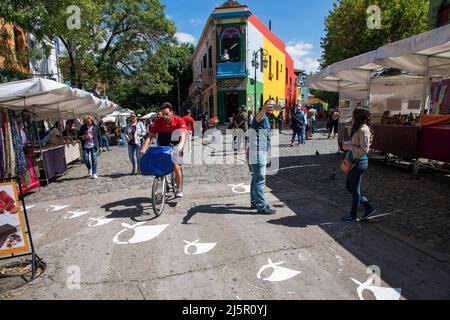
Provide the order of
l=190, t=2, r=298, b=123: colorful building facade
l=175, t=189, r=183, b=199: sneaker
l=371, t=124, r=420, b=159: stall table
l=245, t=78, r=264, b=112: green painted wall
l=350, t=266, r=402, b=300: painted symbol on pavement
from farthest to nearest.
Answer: l=245, t=78, r=264, b=112: green painted wall
l=190, t=2, r=298, b=123: colorful building facade
l=371, t=124, r=420, b=159: stall table
l=175, t=189, r=183, b=199: sneaker
l=350, t=266, r=402, b=300: painted symbol on pavement

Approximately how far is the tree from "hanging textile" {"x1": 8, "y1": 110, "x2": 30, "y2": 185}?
19.5 m

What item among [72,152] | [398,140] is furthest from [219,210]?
[72,152]

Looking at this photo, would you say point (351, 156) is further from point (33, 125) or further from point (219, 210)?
point (33, 125)

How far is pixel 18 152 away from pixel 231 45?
20632 millimetres

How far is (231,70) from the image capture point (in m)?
24.6

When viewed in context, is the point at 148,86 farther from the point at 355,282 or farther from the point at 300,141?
the point at 355,282

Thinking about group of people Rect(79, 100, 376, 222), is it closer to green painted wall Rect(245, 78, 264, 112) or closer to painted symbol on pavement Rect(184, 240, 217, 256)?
painted symbol on pavement Rect(184, 240, 217, 256)

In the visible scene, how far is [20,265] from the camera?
3.71 meters

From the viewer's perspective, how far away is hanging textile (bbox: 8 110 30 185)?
283 inches

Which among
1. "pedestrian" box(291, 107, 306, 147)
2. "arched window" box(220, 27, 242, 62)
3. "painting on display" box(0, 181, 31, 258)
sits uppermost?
"arched window" box(220, 27, 242, 62)

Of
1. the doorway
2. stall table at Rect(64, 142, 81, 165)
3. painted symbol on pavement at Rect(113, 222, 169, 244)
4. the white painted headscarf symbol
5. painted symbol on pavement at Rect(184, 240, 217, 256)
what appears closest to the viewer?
painted symbol on pavement at Rect(184, 240, 217, 256)

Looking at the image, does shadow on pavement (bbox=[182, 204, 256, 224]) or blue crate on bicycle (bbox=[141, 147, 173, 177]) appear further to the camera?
shadow on pavement (bbox=[182, 204, 256, 224])

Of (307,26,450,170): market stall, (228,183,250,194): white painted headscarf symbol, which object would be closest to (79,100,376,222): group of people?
(228,183,250,194): white painted headscarf symbol

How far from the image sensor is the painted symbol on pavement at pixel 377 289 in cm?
279
